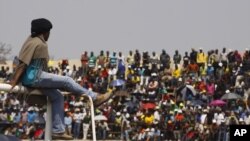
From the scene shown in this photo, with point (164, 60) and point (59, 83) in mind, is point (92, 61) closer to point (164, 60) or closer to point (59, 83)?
point (164, 60)

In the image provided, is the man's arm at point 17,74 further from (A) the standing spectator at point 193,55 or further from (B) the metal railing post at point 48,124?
(A) the standing spectator at point 193,55

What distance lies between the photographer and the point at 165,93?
3008cm

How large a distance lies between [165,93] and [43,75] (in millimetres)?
25351

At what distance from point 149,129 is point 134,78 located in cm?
682

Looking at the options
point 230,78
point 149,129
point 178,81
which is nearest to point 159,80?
point 178,81

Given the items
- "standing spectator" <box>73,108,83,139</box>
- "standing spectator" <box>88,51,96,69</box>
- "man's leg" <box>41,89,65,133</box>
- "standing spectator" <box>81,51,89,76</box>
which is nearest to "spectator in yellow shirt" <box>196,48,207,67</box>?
"standing spectator" <box>88,51,96,69</box>

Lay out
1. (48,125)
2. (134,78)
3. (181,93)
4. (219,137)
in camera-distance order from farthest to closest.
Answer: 1. (134,78)
2. (181,93)
3. (219,137)
4. (48,125)

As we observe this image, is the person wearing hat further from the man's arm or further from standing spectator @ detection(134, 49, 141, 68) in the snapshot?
standing spectator @ detection(134, 49, 141, 68)

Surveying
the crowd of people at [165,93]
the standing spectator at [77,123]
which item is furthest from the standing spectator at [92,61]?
the standing spectator at [77,123]

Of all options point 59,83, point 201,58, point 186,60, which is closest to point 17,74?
point 59,83

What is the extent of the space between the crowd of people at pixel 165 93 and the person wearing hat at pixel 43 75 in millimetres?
15868

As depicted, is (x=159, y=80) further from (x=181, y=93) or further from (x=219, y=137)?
(x=219, y=137)

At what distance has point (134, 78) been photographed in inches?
1288

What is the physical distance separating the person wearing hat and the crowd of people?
15868mm
